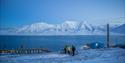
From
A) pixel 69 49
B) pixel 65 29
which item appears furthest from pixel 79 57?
pixel 65 29

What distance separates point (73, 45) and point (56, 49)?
0.78 feet

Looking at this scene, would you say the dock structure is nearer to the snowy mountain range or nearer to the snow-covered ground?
the snow-covered ground

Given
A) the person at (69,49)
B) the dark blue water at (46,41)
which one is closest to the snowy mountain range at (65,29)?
the dark blue water at (46,41)

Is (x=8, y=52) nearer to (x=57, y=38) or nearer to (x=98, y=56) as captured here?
(x=57, y=38)

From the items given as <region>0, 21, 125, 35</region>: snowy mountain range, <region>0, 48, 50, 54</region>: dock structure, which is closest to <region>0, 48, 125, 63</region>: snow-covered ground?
<region>0, 48, 50, 54</region>: dock structure

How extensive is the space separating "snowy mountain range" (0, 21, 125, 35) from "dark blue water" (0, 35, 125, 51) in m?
0.06

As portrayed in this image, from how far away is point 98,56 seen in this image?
3127 mm

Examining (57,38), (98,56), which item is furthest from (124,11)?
(57,38)

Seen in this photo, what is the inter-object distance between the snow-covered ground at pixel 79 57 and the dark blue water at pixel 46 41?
117 mm

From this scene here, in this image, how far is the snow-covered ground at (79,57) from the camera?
115 inches

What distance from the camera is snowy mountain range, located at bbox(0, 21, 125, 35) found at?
2.99 m

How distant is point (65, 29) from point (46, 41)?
31 cm

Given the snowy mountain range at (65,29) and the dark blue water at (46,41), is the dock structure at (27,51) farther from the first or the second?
the snowy mountain range at (65,29)

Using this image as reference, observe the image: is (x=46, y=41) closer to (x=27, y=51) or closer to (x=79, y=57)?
(x=27, y=51)
